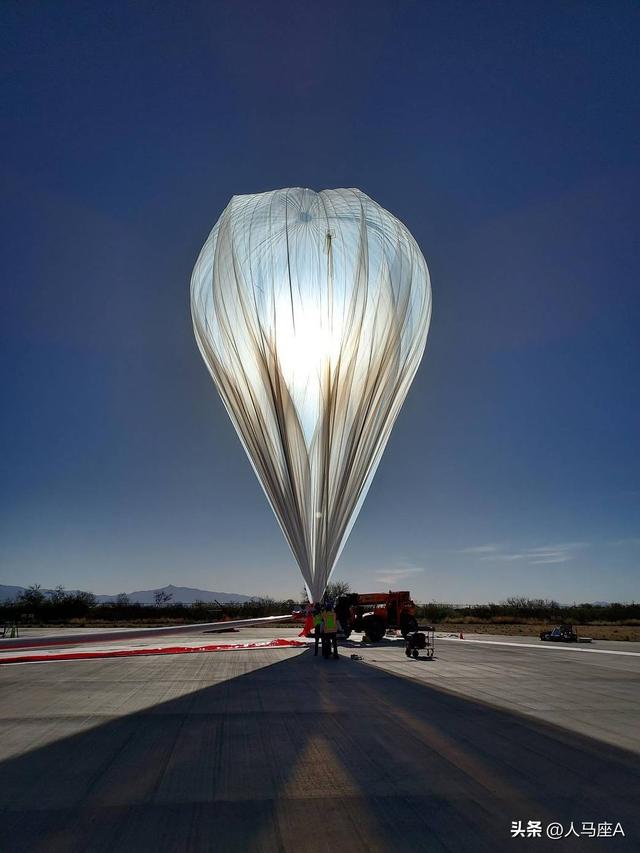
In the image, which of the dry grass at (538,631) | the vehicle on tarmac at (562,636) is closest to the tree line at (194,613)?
the dry grass at (538,631)

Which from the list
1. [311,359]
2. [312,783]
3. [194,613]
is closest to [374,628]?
[311,359]

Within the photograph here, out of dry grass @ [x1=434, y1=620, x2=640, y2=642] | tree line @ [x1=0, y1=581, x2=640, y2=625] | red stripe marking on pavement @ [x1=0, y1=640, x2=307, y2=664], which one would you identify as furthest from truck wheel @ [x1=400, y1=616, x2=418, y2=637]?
tree line @ [x1=0, y1=581, x2=640, y2=625]

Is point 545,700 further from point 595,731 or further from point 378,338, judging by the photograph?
point 378,338

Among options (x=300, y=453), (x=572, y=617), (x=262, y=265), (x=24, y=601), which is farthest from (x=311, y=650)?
(x=24, y=601)

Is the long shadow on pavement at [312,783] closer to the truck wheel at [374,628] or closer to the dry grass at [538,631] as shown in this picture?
the truck wheel at [374,628]

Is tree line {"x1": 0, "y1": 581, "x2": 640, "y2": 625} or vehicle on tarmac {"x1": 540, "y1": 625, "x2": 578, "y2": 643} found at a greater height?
tree line {"x1": 0, "y1": 581, "x2": 640, "y2": 625}

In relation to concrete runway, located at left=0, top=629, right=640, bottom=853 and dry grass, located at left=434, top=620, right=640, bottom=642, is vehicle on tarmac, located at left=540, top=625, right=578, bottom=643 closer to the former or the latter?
dry grass, located at left=434, top=620, right=640, bottom=642

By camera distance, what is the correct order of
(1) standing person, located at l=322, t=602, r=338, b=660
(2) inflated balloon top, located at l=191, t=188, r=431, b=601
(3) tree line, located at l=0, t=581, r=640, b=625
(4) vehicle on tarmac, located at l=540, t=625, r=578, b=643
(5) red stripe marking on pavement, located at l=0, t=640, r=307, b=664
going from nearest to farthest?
(1) standing person, located at l=322, t=602, r=338, b=660, (2) inflated balloon top, located at l=191, t=188, r=431, b=601, (5) red stripe marking on pavement, located at l=0, t=640, r=307, b=664, (4) vehicle on tarmac, located at l=540, t=625, r=578, b=643, (3) tree line, located at l=0, t=581, r=640, b=625
